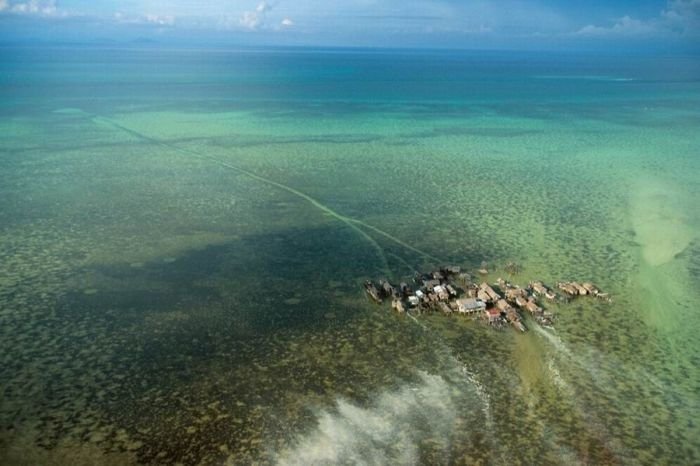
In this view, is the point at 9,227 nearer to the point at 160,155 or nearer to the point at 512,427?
the point at 160,155

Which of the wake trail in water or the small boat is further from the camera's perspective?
the wake trail in water

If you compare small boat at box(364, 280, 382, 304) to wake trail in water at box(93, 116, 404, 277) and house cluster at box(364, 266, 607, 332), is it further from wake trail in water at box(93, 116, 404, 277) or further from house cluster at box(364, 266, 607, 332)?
wake trail in water at box(93, 116, 404, 277)

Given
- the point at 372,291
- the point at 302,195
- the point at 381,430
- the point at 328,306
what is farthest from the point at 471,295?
the point at 302,195

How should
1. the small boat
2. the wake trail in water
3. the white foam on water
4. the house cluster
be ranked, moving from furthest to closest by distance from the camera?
the wake trail in water, the small boat, the house cluster, the white foam on water

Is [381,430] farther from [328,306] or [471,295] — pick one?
[471,295]

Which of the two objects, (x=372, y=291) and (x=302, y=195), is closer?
(x=372, y=291)

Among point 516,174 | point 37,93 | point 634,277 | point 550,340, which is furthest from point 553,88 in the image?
point 550,340

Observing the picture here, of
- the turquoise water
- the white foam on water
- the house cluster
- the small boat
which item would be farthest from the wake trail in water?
the white foam on water
